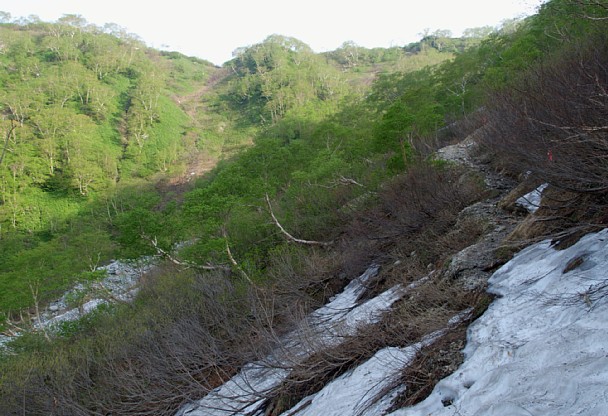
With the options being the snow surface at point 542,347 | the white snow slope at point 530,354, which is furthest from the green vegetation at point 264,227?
the snow surface at point 542,347

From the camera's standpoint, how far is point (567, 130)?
463cm

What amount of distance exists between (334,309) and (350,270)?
1841 mm

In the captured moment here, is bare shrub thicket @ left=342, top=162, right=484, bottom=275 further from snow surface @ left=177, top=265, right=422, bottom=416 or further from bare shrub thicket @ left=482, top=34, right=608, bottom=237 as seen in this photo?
bare shrub thicket @ left=482, top=34, right=608, bottom=237

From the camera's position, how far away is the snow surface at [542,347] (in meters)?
2.65

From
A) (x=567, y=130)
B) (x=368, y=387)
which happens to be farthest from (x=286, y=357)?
(x=567, y=130)

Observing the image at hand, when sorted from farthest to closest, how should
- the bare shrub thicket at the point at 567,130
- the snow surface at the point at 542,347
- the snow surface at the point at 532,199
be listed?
the snow surface at the point at 532,199
the bare shrub thicket at the point at 567,130
the snow surface at the point at 542,347

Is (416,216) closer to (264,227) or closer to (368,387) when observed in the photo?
(368,387)

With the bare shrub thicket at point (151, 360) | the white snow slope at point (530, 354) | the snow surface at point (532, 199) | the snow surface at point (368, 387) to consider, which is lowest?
the bare shrub thicket at point (151, 360)

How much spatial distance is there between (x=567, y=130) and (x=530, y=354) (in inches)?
108

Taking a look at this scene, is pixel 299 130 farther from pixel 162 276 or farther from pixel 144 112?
pixel 144 112

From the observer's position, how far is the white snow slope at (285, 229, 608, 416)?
268 centimetres

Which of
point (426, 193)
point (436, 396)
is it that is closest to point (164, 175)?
point (426, 193)

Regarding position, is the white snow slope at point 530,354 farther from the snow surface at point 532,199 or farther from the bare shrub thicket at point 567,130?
the snow surface at point 532,199

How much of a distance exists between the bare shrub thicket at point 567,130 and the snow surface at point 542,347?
668mm
